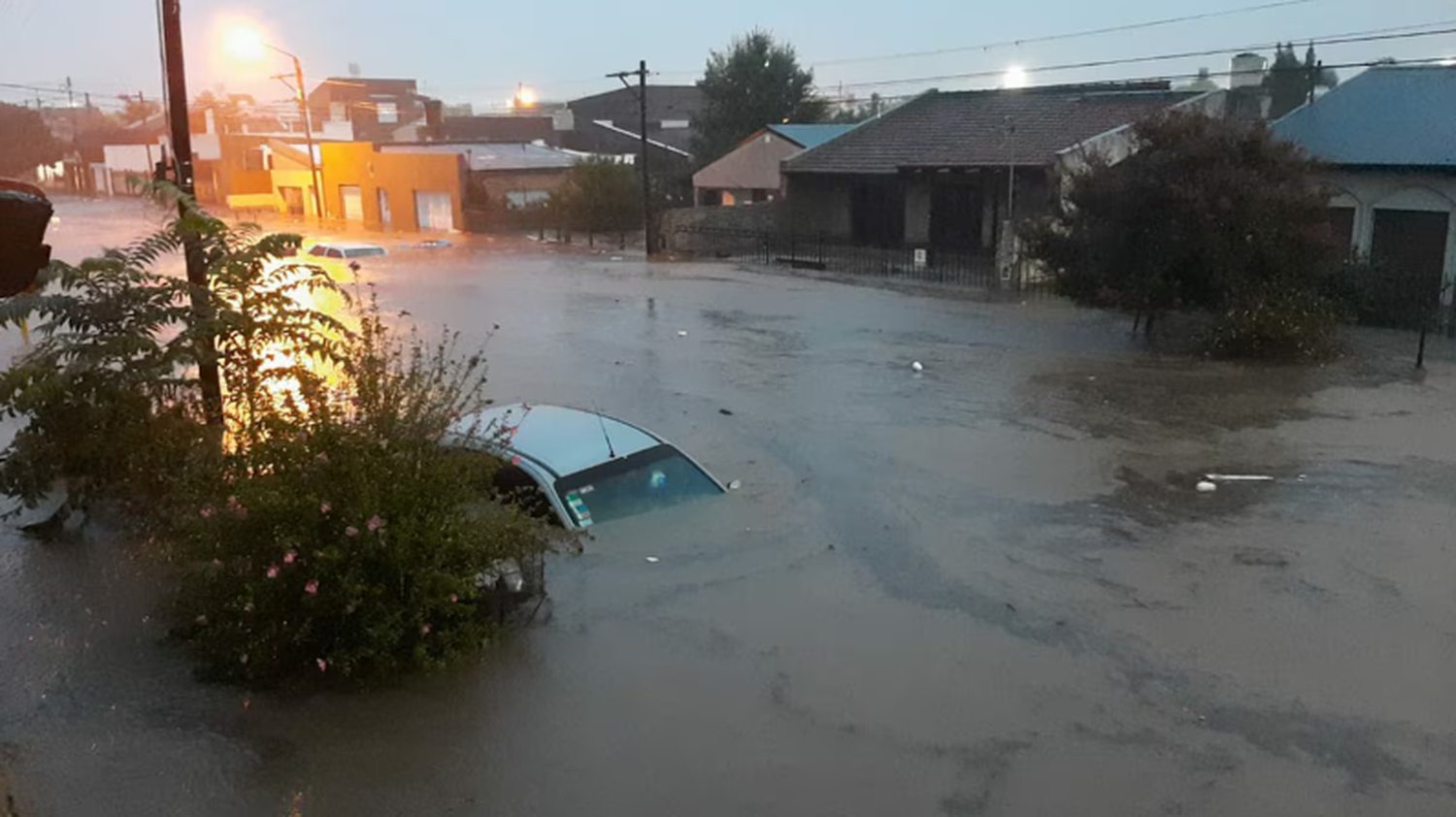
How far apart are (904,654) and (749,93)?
41966 mm

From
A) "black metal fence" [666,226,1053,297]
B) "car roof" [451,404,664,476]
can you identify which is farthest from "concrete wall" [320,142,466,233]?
"car roof" [451,404,664,476]

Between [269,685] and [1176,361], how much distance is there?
14957 mm

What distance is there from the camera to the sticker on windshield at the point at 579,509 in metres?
9.38

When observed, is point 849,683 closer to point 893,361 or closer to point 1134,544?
point 1134,544

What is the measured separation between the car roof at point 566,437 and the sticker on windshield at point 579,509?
0.23 meters

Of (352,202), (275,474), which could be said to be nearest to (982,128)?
(275,474)

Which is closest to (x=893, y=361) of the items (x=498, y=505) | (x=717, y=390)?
(x=717, y=390)

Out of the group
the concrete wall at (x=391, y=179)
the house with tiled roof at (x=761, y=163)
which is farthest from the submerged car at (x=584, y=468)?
the concrete wall at (x=391, y=179)

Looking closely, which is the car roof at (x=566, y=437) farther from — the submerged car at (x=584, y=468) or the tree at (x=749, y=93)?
the tree at (x=749, y=93)

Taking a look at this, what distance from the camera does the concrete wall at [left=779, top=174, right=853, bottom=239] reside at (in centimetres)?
3712

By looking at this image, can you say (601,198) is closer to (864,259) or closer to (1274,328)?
(864,259)

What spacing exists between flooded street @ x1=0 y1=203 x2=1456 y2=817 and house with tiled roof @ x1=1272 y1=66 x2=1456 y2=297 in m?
8.08

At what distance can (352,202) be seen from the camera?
186ft

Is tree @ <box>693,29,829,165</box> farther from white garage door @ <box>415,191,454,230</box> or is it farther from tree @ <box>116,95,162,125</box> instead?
tree @ <box>116,95,162,125</box>
